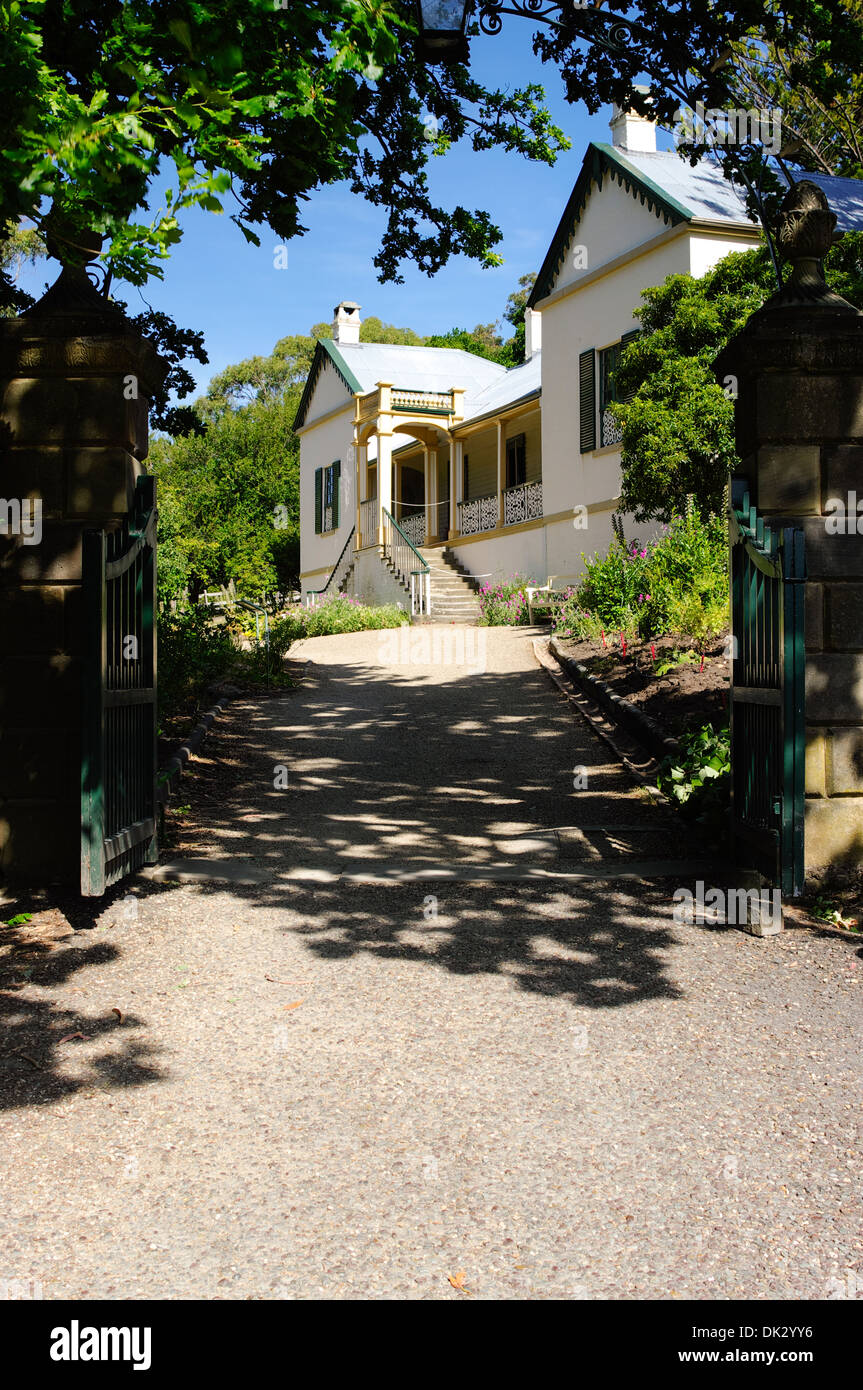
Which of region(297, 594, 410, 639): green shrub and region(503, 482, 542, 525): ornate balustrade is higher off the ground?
region(503, 482, 542, 525): ornate balustrade

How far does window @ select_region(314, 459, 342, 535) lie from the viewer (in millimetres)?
29877

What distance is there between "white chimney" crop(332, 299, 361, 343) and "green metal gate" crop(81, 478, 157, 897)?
88.2 feet

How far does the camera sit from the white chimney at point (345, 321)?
103ft

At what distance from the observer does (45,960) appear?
4723mm

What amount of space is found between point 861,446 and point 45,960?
452 centimetres

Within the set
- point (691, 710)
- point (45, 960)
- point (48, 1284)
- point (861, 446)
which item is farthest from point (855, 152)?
point (48, 1284)

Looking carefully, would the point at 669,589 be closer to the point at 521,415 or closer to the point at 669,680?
the point at 669,680

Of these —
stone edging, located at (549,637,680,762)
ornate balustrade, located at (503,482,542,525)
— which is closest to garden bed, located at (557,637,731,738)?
stone edging, located at (549,637,680,762)

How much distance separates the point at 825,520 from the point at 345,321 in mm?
27738

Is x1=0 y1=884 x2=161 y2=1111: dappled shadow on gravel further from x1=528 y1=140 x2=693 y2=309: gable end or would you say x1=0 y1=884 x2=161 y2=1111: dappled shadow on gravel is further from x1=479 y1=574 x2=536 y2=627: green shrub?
x1=528 y1=140 x2=693 y2=309: gable end

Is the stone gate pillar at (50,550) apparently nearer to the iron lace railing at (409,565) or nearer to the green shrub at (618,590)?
the green shrub at (618,590)

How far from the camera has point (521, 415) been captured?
2381 centimetres

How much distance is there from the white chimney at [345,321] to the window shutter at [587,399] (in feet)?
43.9
